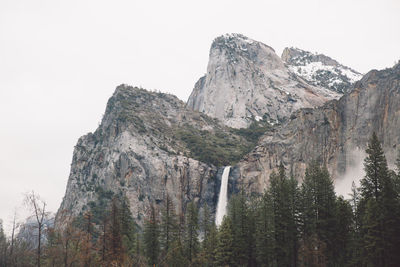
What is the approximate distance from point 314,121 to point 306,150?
28.2 feet

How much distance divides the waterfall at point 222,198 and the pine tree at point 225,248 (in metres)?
47.0

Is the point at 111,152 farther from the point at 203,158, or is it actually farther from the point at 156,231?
the point at 156,231

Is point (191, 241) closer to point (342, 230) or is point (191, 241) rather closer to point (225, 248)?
point (225, 248)

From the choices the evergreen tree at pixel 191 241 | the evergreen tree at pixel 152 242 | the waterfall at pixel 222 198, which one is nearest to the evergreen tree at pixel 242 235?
the evergreen tree at pixel 191 241

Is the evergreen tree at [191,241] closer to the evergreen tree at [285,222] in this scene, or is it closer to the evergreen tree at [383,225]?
the evergreen tree at [285,222]

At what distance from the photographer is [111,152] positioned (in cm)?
12794

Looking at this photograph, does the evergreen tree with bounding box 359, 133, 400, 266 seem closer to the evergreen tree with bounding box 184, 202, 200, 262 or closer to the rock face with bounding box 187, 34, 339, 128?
the evergreen tree with bounding box 184, 202, 200, 262

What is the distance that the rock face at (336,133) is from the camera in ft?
311

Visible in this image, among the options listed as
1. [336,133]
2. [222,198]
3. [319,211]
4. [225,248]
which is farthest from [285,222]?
[336,133]

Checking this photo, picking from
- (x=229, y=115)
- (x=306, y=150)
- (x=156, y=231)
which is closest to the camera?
(x=156, y=231)

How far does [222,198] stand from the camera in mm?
112000

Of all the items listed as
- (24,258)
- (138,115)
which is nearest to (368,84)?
(138,115)

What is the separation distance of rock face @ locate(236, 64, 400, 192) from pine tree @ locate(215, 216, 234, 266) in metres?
46.0

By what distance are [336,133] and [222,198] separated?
120ft
